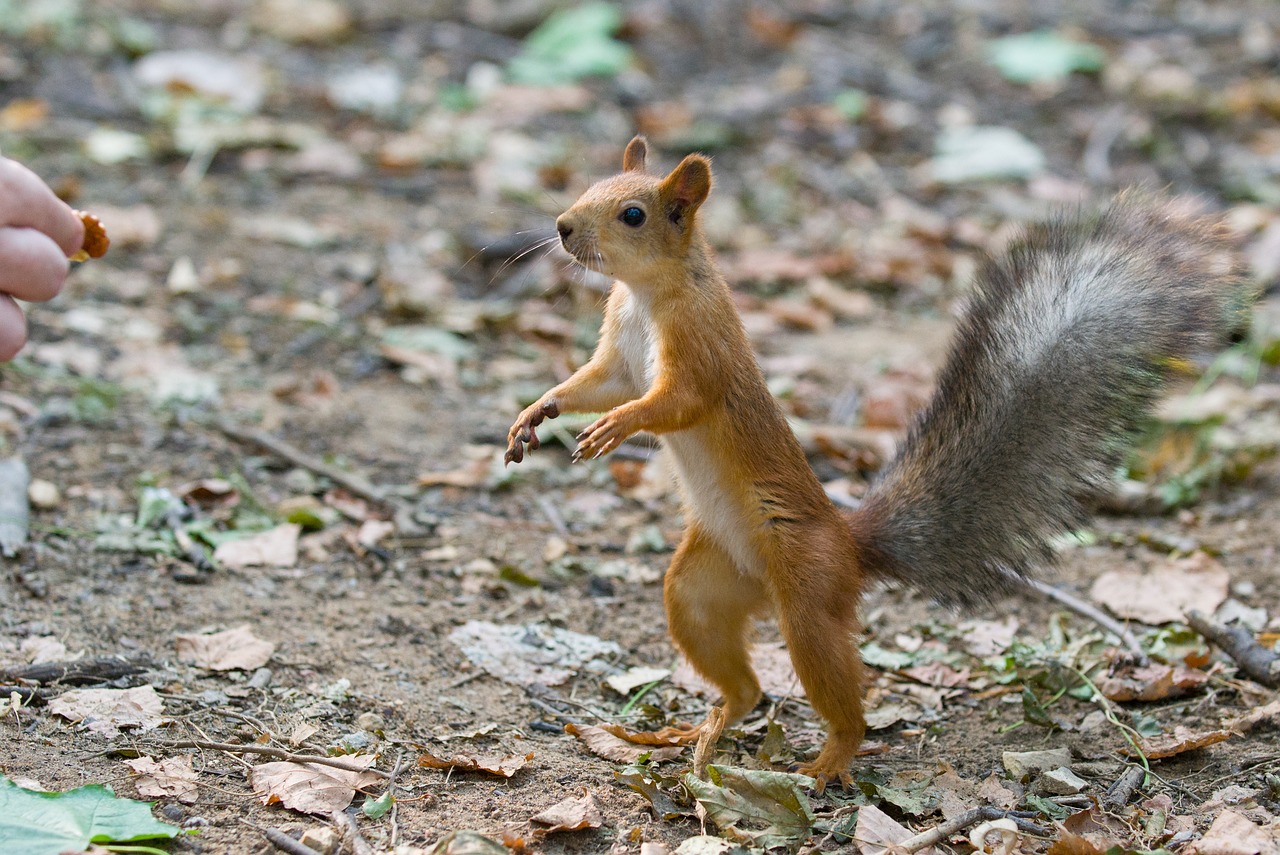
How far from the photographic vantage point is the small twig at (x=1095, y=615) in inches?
99.5

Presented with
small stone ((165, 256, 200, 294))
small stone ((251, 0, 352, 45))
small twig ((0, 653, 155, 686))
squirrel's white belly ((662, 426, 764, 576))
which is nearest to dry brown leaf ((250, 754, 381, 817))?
small twig ((0, 653, 155, 686))

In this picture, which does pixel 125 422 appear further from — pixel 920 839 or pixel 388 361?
pixel 920 839

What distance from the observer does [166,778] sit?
6.16ft

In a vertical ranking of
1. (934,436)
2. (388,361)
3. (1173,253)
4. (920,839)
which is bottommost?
(388,361)

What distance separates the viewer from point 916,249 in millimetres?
4914

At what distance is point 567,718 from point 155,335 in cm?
194

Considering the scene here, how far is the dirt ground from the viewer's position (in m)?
2.21

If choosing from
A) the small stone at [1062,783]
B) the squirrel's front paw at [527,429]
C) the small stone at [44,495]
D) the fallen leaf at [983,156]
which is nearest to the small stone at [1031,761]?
the small stone at [1062,783]

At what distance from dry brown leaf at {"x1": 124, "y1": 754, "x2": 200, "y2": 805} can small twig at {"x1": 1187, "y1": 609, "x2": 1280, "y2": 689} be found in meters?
1.82

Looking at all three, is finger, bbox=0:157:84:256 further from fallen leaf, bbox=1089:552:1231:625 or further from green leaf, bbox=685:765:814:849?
fallen leaf, bbox=1089:552:1231:625

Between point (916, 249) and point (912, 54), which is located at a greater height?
point (912, 54)

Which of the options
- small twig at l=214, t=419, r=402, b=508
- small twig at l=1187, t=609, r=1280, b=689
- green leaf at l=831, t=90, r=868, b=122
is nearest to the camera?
small twig at l=1187, t=609, r=1280, b=689

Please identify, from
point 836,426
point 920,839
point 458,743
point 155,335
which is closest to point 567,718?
point 458,743

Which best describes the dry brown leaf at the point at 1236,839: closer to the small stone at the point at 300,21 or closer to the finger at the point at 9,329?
the finger at the point at 9,329
